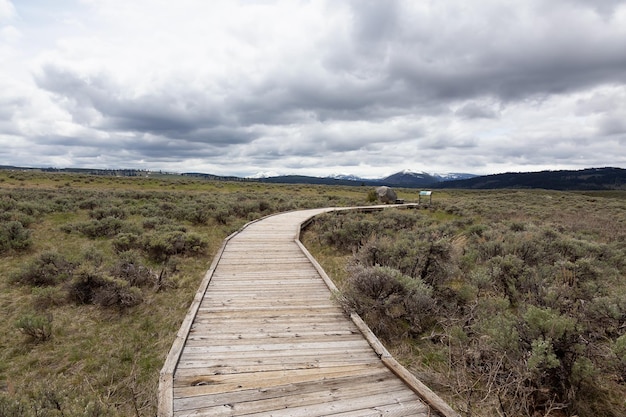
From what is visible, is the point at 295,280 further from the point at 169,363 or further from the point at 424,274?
the point at 169,363

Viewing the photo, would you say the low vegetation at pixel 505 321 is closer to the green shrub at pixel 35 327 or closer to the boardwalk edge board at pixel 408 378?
the boardwalk edge board at pixel 408 378

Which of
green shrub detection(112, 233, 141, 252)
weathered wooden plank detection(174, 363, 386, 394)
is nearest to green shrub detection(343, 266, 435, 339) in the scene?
weathered wooden plank detection(174, 363, 386, 394)

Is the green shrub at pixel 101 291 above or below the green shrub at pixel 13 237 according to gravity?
below

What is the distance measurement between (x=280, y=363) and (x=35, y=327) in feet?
15.6

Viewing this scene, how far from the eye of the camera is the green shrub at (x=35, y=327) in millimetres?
5559

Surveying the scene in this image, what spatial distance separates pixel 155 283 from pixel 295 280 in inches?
149

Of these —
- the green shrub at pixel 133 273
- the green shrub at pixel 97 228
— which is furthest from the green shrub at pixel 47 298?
the green shrub at pixel 97 228

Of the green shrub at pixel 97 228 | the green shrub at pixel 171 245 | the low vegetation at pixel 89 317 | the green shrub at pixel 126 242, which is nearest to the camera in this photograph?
the low vegetation at pixel 89 317

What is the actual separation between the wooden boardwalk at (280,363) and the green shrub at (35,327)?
2709 millimetres

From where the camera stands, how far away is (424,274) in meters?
7.87

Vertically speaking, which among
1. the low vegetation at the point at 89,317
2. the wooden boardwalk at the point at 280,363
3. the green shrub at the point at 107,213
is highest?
the green shrub at the point at 107,213

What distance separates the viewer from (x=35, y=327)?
5.62 m

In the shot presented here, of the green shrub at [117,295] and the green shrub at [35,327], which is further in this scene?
the green shrub at [117,295]

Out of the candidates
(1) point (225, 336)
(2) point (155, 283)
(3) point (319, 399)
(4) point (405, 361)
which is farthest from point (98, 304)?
(4) point (405, 361)
